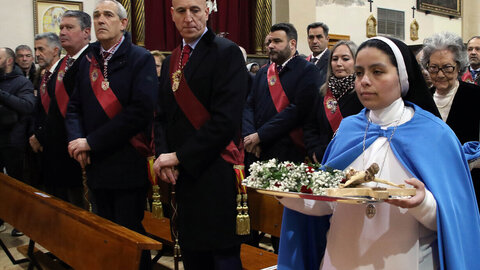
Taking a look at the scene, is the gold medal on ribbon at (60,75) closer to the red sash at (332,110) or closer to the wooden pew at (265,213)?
the wooden pew at (265,213)

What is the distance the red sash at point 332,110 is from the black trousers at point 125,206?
1.36m

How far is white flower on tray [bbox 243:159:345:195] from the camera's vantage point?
5.10 ft

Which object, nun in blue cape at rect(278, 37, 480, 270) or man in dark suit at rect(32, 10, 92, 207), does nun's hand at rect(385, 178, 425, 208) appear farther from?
man in dark suit at rect(32, 10, 92, 207)

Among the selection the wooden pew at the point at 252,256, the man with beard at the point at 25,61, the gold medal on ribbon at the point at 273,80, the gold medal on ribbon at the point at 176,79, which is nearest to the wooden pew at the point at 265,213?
the wooden pew at the point at 252,256

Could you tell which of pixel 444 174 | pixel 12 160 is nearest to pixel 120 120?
pixel 444 174

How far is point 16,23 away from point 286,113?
493cm

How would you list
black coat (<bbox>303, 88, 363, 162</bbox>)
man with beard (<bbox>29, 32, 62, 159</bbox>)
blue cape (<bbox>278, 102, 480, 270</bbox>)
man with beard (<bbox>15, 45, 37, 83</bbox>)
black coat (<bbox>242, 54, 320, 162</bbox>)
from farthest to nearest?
man with beard (<bbox>15, 45, 37, 83</bbox>) → man with beard (<bbox>29, 32, 62, 159</bbox>) → black coat (<bbox>242, 54, 320, 162</bbox>) → black coat (<bbox>303, 88, 363, 162</bbox>) → blue cape (<bbox>278, 102, 480, 270</bbox>)

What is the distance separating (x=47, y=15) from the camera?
7.30 m

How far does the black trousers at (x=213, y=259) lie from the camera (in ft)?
8.04

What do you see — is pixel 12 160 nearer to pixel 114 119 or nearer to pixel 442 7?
pixel 114 119

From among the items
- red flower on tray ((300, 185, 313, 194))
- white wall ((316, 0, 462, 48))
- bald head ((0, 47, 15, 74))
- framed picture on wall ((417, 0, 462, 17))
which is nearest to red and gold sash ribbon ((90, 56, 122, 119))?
red flower on tray ((300, 185, 313, 194))

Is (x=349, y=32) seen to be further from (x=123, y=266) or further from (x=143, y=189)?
(x=123, y=266)

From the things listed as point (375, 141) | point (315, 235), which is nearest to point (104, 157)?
point (315, 235)

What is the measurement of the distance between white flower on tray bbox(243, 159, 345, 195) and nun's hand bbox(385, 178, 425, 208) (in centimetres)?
→ 19
